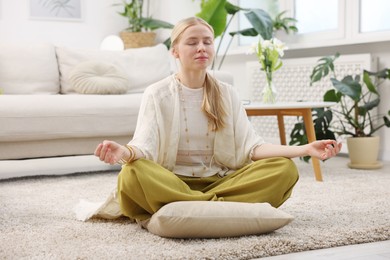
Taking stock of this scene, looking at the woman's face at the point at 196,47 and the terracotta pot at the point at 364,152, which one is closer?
the woman's face at the point at 196,47

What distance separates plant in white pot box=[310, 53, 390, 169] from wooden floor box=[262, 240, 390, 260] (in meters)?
1.79

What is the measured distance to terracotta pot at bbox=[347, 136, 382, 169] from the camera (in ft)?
11.8

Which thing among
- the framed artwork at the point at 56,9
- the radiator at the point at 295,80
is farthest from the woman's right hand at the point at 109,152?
the framed artwork at the point at 56,9

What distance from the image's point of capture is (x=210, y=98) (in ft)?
6.77

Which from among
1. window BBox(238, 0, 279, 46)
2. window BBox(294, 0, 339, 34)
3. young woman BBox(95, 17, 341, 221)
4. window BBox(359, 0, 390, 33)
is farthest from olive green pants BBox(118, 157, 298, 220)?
window BBox(238, 0, 279, 46)

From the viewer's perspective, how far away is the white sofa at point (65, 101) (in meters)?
3.16

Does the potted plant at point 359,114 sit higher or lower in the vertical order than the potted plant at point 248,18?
lower

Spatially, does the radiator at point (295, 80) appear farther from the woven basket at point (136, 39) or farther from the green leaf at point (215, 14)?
the woven basket at point (136, 39)

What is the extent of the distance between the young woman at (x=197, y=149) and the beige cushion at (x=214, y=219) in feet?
0.26

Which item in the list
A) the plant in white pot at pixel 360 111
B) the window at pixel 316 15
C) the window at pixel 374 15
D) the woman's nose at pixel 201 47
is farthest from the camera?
the window at pixel 316 15

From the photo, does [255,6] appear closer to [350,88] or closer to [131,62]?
[131,62]

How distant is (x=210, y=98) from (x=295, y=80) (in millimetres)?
2440

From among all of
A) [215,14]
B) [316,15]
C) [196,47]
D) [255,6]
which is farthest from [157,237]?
[255,6]

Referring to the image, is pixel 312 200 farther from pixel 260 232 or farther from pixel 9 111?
pixel 9 111
